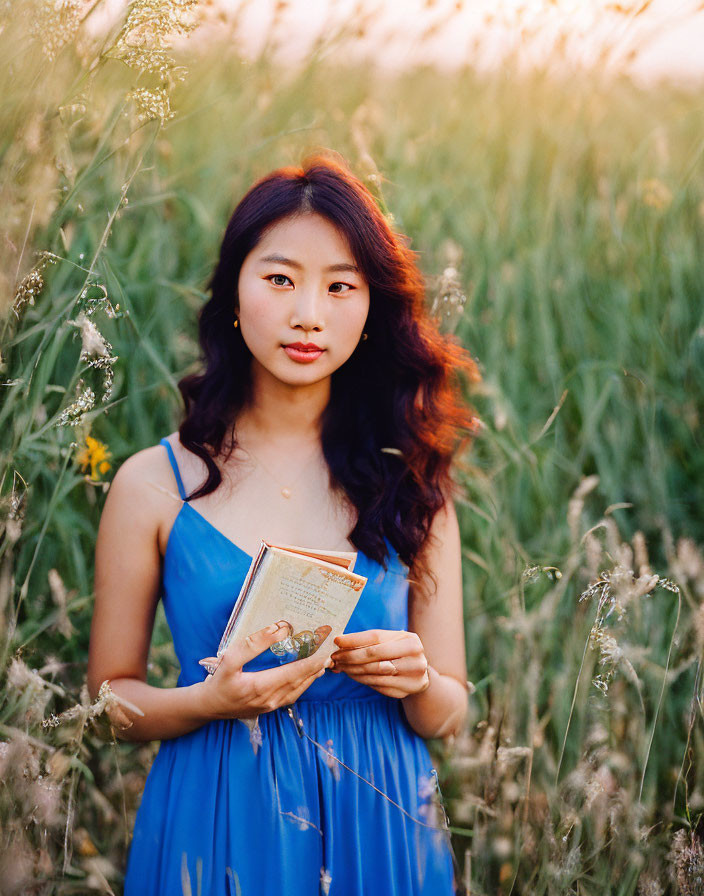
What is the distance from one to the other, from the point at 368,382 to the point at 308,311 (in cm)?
36

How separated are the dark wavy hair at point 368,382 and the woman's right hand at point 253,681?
11.4 inches

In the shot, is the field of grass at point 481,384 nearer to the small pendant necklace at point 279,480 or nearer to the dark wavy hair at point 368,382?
the dark wavy hair at point 368,382

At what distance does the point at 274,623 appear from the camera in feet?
4.10

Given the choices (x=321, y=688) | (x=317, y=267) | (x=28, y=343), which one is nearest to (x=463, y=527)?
(x=321, y=688)

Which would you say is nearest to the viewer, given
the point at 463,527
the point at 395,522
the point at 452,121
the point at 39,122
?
the point at 39,122

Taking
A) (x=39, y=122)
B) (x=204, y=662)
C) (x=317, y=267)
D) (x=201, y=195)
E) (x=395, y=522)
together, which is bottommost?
(x=204, y=662)

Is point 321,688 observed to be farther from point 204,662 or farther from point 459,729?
point 459,729

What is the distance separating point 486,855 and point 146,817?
57 centimetres

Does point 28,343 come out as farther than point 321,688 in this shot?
Yes

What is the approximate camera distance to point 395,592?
1.54 metres

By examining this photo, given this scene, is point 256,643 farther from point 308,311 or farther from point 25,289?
point 25,289

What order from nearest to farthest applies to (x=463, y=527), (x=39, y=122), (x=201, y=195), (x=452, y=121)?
(x=39, y=122) < (x=463, y=527) < (x=201, y=195) < (x=452, y=121)

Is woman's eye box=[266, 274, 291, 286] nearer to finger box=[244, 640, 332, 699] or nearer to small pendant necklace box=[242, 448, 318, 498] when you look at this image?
small pendant necklace box=[242, 448, 318, 498]

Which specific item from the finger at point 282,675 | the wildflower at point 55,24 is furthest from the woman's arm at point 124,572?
the wildflower at point 55,24
